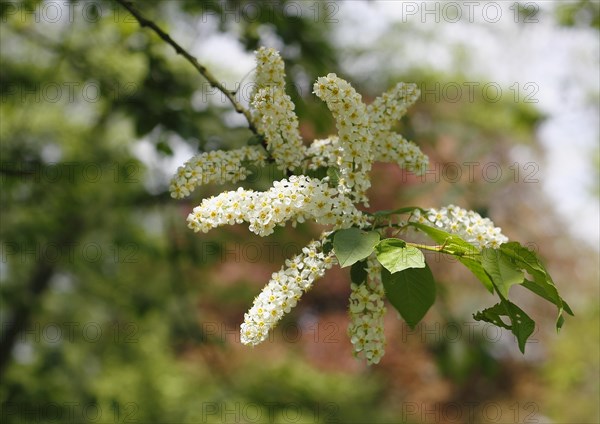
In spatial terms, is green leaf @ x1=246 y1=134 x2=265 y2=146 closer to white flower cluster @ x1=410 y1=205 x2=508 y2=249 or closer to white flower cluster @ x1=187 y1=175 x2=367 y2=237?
white flower cluster @ x1=187 y1=175 x2=367 y2=237

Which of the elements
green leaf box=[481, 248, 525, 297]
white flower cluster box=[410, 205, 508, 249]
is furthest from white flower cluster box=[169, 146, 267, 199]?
green leaf box=[481, 248, 525, 297]

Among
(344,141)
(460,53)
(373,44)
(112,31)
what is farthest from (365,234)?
(460,53)

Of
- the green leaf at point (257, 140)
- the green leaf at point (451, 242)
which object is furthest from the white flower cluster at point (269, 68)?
the green leaf at point (451, 242)

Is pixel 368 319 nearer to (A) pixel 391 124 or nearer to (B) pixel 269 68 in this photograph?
(A) pixel 391 124

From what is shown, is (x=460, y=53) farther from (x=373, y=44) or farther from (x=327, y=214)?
(x=327, y=214)

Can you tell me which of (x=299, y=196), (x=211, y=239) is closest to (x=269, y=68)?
(x=299, y=196)

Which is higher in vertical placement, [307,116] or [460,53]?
[460,53]
